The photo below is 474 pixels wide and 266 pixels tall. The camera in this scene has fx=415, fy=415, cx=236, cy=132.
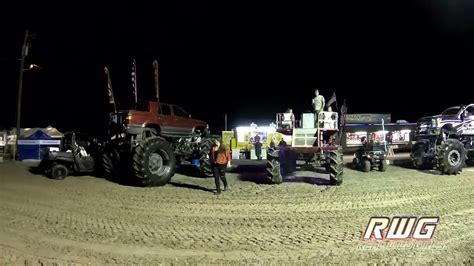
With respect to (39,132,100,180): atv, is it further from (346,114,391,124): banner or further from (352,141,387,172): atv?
Answer: (346,114,391,124): banner

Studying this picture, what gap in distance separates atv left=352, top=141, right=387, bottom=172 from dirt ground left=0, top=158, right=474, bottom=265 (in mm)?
2730

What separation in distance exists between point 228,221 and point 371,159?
1100 centimetres

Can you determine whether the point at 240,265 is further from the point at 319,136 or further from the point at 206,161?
the point at 206,161

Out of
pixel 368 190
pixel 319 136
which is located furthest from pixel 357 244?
pixel 319 136

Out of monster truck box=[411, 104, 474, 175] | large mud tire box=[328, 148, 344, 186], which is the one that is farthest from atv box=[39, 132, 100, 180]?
monster truck box=[411, 104, 474, 175]

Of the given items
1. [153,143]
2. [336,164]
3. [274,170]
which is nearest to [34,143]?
[153,143]

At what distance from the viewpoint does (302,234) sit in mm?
7637

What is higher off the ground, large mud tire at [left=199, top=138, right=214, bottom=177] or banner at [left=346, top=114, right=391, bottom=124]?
banner at [left=346, top=114, right=391, bottom=124]

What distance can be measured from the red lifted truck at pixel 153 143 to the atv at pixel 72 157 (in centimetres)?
81

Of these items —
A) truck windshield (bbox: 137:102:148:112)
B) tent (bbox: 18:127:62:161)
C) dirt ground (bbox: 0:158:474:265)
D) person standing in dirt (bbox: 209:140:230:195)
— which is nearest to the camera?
dirt ground (bbox: 0:158:474:265)

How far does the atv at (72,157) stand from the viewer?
621 inches

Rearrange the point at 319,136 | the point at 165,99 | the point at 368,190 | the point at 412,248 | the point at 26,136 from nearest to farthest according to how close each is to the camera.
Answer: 1. the point at 412,248
2. the point at 368,190
3. the point at 319,136
4. the point at 26,136
5. the point at 165,99

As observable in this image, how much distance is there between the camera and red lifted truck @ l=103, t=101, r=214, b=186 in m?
13.6

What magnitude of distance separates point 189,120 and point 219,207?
6.88 metres
